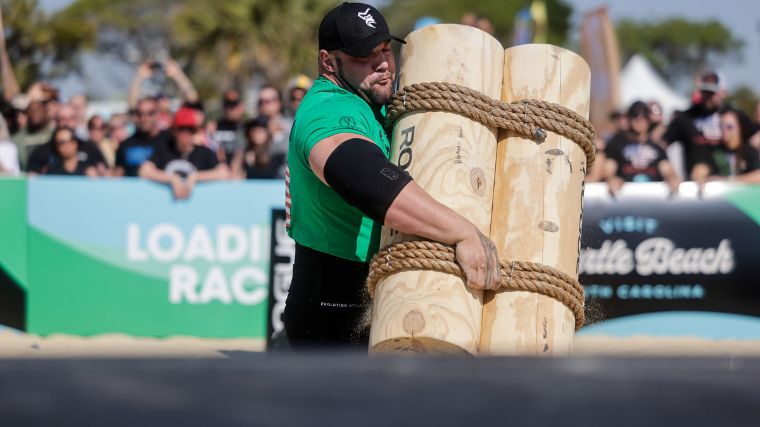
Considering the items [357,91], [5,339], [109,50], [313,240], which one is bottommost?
[5,339]

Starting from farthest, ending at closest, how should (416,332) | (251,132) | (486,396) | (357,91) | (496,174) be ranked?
(251,132), (357,91), (496,174), (416,332), (486,396)

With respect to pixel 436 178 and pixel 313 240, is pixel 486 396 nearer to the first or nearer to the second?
pixel 436 178

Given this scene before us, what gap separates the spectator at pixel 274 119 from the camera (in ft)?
29.2

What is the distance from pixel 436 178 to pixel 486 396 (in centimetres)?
183

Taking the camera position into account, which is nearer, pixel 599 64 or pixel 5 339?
pixel 5 339

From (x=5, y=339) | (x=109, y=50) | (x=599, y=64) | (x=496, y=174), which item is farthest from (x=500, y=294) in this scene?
(x=109, y=50)

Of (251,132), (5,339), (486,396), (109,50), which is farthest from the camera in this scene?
(109,50)

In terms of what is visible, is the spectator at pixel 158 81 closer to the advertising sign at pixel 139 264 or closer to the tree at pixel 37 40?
the advertising sign at pixel 139 264

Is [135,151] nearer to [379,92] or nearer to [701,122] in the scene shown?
[701,122]

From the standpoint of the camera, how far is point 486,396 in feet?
3.23

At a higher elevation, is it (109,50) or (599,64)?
(109,50)

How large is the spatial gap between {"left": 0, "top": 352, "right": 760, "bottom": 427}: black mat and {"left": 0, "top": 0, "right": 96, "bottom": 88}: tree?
36123mm

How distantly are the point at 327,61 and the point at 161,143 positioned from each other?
225 inches

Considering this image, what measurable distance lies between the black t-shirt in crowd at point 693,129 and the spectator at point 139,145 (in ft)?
14.8
